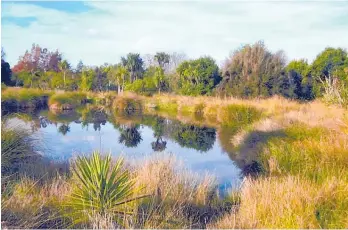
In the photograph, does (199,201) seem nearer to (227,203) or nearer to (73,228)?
(227,203)

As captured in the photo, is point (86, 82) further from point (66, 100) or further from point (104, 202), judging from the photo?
point (104, 202)

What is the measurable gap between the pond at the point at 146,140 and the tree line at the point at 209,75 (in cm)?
481

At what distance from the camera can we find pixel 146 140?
44.7ft

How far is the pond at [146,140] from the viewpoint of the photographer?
8844 mm

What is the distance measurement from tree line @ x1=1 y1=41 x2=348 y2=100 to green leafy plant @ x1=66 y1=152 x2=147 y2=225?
13474 millimetres

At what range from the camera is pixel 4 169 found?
6324mm

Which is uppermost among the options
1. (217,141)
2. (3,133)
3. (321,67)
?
(321,67)

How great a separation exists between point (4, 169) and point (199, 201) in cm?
298

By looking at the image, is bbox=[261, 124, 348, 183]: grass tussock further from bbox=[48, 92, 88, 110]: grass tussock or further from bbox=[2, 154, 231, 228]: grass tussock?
bbox=[48, 92, 88, 110]: grass tussock

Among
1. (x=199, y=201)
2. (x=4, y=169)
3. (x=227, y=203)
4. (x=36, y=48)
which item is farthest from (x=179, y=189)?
(x=36, y=48)

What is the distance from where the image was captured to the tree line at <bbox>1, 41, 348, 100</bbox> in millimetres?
23703

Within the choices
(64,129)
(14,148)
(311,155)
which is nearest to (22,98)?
(64,129)

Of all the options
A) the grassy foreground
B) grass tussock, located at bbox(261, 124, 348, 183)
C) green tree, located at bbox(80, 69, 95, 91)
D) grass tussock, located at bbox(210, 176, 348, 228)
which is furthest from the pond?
green tree, located at bbox(80, 69, 95, 91)

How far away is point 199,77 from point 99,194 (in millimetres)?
24192
